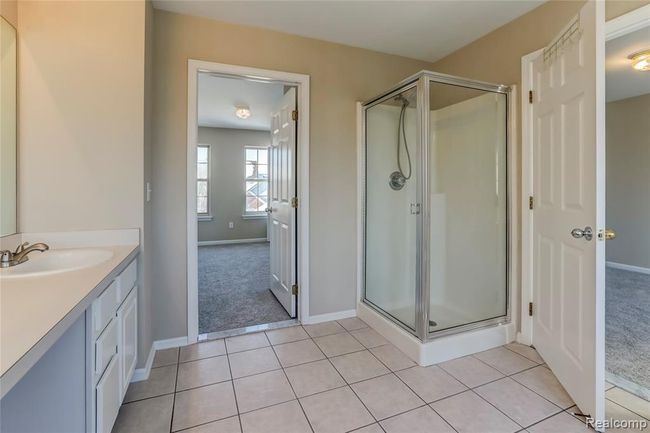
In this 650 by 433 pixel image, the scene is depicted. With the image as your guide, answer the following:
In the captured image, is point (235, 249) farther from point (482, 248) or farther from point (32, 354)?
point (32, 354)

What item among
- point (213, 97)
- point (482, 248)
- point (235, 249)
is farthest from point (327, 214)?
point (235, 249)

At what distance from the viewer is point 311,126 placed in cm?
269

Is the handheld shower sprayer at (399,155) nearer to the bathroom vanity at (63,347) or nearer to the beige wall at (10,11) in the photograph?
the bathroom vanity at (63,347)

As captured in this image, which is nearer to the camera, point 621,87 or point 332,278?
point 332,278

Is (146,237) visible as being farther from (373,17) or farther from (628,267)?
(628,267)

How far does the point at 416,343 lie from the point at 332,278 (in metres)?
0.96

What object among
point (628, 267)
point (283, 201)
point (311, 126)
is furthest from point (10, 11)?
point (628, 267)

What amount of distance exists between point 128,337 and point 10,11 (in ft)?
5.85

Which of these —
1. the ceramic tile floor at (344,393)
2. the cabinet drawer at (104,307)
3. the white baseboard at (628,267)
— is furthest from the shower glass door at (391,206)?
the white baseboard at (628,267)

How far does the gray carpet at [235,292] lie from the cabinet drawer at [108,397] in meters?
1.22

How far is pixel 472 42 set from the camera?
2.71 m

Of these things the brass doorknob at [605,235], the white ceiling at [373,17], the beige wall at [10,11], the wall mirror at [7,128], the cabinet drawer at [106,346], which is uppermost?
the white ceiling at [373,17]

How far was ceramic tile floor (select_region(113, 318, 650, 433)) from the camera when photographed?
1.51 metres

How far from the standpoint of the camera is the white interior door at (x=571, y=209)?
146cm
